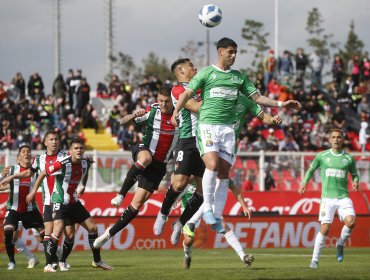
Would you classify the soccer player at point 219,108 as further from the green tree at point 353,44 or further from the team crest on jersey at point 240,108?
the green tree at point 353,44

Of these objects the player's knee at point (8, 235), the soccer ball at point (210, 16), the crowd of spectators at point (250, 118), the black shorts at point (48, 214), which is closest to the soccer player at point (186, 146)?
the soccer ball at point (210, 16)

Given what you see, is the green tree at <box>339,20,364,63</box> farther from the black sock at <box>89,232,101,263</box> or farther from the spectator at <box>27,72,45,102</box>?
the black sock at <box>89,232,101,263</box>

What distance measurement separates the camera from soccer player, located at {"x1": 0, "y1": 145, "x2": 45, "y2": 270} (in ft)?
63.3

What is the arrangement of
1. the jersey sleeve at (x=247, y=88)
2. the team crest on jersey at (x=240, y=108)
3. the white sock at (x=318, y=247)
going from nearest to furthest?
the jersey sleeve at (x=247, y=88)
the team crest on jersey at (x=240, y=108)
the white sock at (x=318, y=247)

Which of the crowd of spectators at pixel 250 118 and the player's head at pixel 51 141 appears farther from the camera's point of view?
the crowd of spectators at pixel 250 118

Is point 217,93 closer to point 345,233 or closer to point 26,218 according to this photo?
point 345,233

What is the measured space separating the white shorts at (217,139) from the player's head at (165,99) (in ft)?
8.07

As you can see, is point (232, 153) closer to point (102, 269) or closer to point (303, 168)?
point (102, 269)

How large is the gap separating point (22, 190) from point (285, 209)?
39.0 ft

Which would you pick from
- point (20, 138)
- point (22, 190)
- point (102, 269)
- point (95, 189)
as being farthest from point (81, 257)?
point (20, 138)

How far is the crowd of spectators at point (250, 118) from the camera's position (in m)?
36.1

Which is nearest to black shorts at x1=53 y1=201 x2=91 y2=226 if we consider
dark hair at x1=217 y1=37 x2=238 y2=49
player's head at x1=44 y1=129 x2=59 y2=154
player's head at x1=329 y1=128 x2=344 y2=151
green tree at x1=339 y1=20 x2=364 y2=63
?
player's head at x1=44 y1=129 x2=59 y2=154

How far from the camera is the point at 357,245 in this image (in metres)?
28.0

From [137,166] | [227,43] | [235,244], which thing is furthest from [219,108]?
[137,166]
